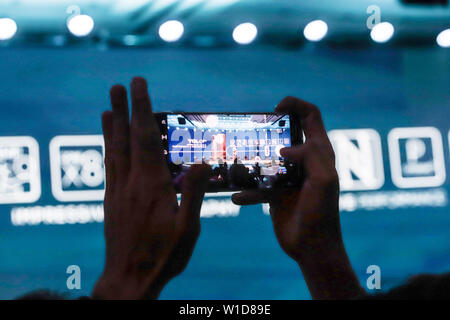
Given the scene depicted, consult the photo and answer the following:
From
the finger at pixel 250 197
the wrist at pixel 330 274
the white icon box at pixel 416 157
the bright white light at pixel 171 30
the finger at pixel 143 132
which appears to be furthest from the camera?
the white icon box at pixel 416 157

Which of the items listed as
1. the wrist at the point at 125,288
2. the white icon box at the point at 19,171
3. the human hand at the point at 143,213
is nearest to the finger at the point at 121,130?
the human hand at the point at 143,213

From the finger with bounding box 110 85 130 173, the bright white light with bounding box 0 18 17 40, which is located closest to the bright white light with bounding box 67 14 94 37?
the bright white light with bounding box 0 18 17 40

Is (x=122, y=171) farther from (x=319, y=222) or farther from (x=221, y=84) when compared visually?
(x=221, y=84)

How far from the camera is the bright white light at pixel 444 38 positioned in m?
1.92

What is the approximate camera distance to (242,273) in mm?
1752

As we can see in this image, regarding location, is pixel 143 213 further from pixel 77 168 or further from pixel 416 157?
pixel 416 157

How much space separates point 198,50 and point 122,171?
144cm

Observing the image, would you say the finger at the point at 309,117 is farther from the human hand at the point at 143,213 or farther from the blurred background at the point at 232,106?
the blurred background at the point at 232,106

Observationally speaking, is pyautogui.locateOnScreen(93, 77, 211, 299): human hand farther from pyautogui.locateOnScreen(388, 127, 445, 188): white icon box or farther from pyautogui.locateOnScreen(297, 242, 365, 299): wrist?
pyautogui.locateOnScreen(388, 127, 445, 188): white icon box

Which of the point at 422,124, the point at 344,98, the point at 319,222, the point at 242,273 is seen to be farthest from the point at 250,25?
the point at 319,222

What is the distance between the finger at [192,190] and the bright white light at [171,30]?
4.57 feet

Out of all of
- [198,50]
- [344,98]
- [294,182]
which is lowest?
[294,182]

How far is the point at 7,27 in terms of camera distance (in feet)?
5.44

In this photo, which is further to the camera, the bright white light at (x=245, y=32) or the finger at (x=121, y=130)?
the bright white light at (x=245, y=32)
